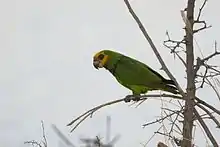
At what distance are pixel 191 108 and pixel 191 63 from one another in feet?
0.38

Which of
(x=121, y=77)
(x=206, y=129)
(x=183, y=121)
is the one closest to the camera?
(x=206, y=129)

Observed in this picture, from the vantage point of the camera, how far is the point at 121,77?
2.22 metres

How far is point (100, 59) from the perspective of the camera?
2375mm

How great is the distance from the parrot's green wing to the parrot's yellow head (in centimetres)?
8

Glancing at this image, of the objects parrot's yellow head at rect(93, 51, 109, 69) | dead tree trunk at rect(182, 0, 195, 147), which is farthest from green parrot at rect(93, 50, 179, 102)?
dead tree trunk at rect(182, 0, 195, 147)

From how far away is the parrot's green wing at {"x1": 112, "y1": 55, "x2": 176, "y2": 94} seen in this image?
187 centimetres

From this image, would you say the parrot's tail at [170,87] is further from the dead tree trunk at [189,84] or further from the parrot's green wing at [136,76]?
the dead tree trunk at [189,84]

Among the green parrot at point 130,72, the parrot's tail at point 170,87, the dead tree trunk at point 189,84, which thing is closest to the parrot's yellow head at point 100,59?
the green parrot at point 130,72

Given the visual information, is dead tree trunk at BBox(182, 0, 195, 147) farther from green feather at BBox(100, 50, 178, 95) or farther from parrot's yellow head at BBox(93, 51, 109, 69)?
parrot's yellow head at BBox(93, 51, 109, 69)

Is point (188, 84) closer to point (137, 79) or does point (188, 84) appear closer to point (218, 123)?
point (218, 123)

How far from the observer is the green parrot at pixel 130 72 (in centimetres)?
188

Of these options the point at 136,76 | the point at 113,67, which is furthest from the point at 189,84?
the point at 113,67

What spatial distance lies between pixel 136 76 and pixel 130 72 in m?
0.06

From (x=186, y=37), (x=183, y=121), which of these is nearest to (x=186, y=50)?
(x=186, y=37)
